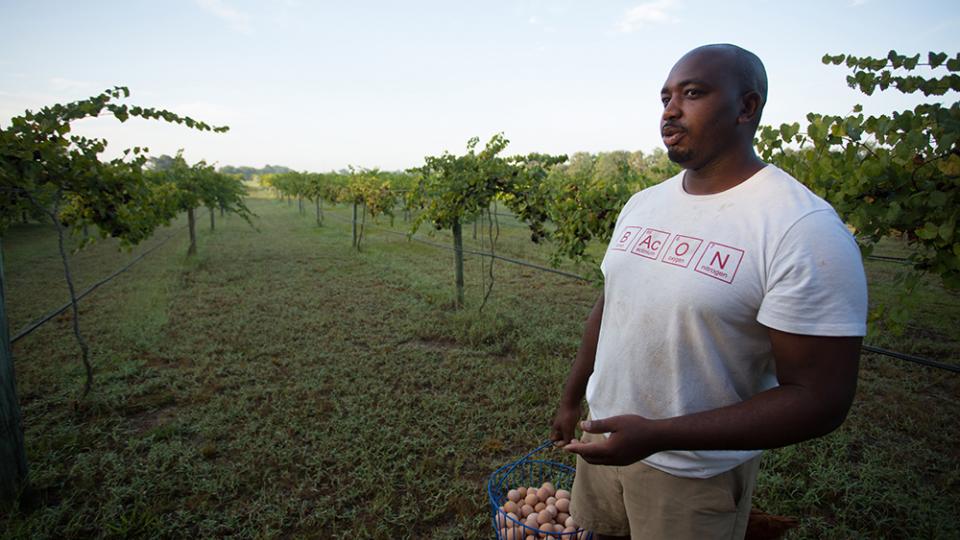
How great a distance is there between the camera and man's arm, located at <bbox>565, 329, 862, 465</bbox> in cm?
94

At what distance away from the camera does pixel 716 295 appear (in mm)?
1070

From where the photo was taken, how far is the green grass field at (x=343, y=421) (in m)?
2.89

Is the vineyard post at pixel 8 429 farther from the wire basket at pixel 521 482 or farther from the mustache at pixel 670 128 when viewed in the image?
the mustache at pixel 670 128

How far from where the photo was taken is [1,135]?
3156 mm

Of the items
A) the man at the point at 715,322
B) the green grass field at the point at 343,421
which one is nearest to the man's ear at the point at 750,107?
the man at the point at 715,322

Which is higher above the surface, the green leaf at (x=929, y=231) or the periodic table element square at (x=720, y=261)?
the green leaf at (x=929, y=231)

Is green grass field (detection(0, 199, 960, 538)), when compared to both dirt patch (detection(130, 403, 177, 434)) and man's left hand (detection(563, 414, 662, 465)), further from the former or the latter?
man's left hand (detection(563, 414, 662, 465))

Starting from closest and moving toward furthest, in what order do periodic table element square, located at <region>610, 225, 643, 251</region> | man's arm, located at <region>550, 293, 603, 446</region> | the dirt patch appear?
periodic table element square, located at <region>610, 225, 643, 251</region>, man's arm, located at <region>550, 293, 603, 446</region>, the dirt patch

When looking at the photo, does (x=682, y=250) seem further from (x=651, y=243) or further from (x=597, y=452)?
(x=597, y=452)

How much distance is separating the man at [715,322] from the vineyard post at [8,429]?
11.9 feet

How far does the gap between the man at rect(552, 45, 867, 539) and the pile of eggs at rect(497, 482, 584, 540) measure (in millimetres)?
894

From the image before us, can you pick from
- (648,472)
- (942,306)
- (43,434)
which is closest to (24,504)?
(43,434)

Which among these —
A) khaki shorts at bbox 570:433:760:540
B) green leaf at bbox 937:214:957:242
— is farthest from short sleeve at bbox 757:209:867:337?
green leaf at bbox 937:214:957:242

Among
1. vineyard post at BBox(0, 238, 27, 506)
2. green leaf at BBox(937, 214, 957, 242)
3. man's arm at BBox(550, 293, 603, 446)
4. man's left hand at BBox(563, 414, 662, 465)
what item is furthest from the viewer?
vineyard post at BBox(0, 238, 27, 506)
